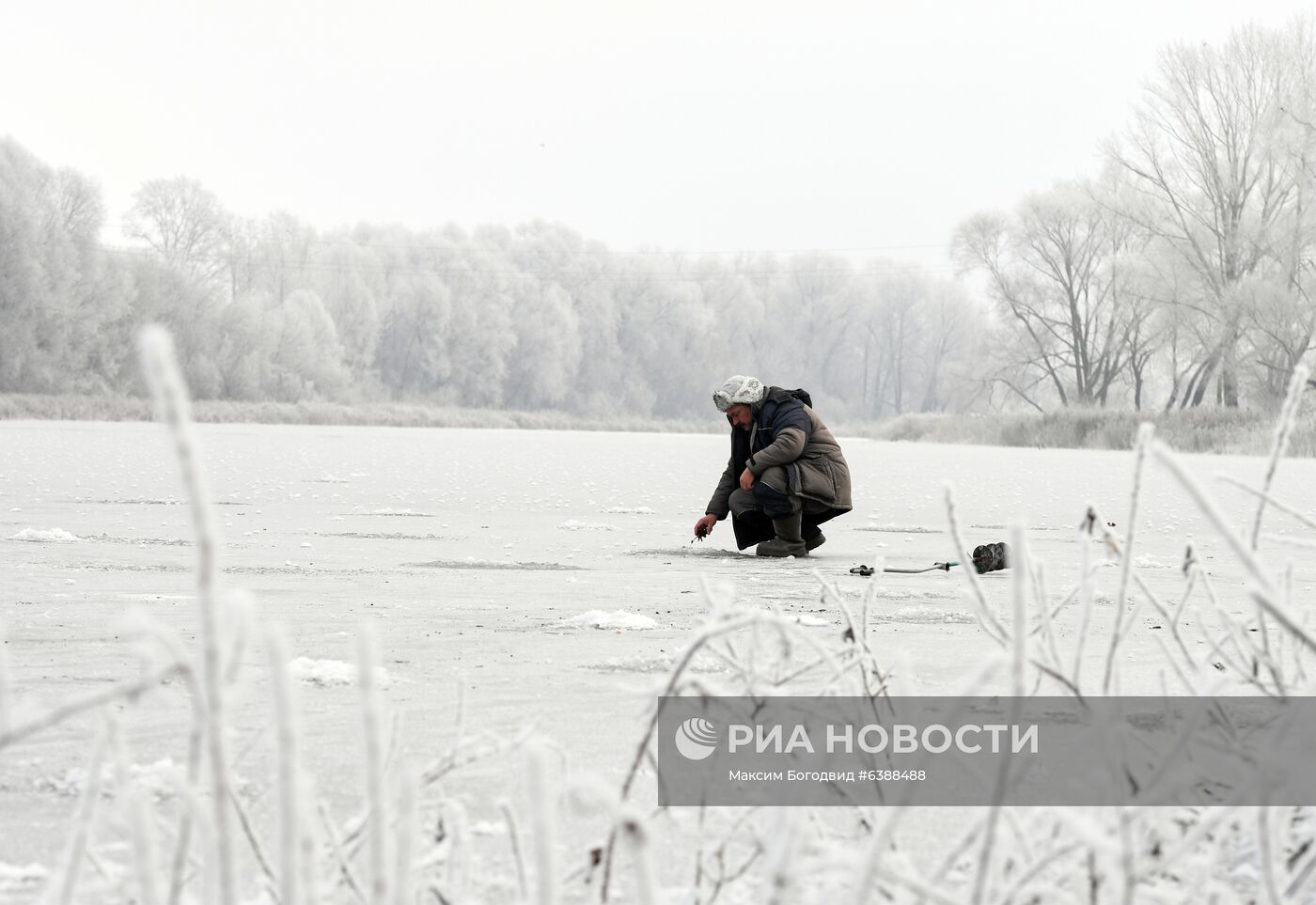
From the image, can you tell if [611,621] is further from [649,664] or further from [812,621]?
[649,664]

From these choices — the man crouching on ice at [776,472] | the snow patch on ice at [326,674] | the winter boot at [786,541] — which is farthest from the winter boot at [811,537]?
the snow patch on ice at [326,674]

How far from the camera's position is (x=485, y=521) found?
962cm

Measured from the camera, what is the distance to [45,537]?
23.4ft

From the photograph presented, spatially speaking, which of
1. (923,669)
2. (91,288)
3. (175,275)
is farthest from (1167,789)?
(175,275)

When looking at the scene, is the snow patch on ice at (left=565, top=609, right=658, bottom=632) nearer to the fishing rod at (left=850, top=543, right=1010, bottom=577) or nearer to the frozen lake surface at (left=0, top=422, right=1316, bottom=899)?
the frozen lake surface at (left=0, top=422, right=1316, bottom=899)

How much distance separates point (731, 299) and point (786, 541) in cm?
8592

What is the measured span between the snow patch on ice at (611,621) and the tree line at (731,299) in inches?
1214

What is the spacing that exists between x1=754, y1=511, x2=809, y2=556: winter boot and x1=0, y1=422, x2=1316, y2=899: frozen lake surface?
0.62 feet

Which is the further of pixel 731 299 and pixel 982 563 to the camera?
pixel 731 299

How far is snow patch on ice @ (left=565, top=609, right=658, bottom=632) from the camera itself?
15.0 ft

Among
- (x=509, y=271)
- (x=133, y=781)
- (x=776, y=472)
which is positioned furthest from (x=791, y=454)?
(x=509, y=271)

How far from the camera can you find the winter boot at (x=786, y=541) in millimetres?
7656

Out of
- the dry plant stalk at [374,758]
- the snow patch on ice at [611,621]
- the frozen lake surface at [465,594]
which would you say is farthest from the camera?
the snow patch on ice at [611,621]

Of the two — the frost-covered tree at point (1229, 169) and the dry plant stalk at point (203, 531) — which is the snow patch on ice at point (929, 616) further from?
the frost-covered tree at point (1229, 169)
